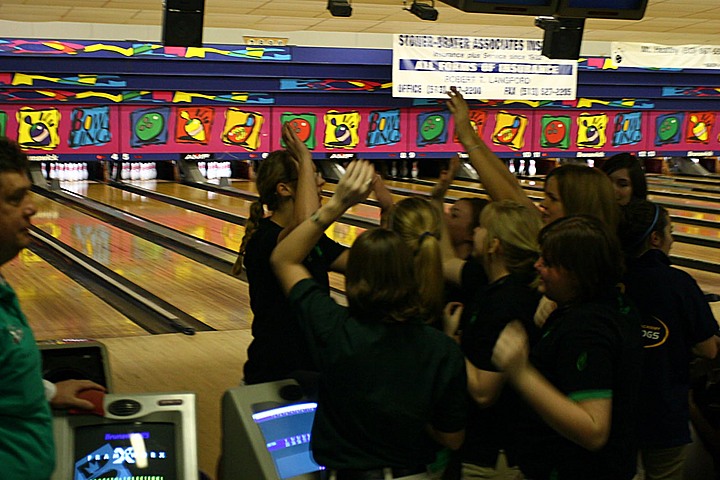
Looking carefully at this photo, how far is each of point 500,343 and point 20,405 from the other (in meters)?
0.78

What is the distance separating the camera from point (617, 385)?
5.68 feet

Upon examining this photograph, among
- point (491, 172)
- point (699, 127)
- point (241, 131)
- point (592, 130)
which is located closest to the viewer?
point (491, 172)

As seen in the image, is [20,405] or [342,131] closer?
[20,405]

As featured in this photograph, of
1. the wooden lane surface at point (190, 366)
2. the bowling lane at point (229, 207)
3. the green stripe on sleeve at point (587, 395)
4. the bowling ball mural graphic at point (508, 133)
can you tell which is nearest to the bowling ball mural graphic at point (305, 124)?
the bowling lane at point (229, 207)

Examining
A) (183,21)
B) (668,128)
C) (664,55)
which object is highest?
(664,55)

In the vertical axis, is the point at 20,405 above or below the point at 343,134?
below

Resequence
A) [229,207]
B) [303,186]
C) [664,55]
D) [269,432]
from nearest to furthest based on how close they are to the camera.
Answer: [269,432] < [303,186] < [229,207] < [664,55]

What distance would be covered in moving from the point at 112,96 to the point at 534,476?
8555 mm

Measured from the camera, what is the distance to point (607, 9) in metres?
3.95

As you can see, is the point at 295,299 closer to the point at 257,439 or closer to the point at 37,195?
the point at 257,439

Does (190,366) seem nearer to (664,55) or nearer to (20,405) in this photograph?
(20,405)

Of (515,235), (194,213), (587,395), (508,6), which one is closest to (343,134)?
(194,213)

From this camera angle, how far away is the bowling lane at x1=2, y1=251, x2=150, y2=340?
170 inches

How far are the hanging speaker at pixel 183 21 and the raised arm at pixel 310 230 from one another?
287 centimetres
